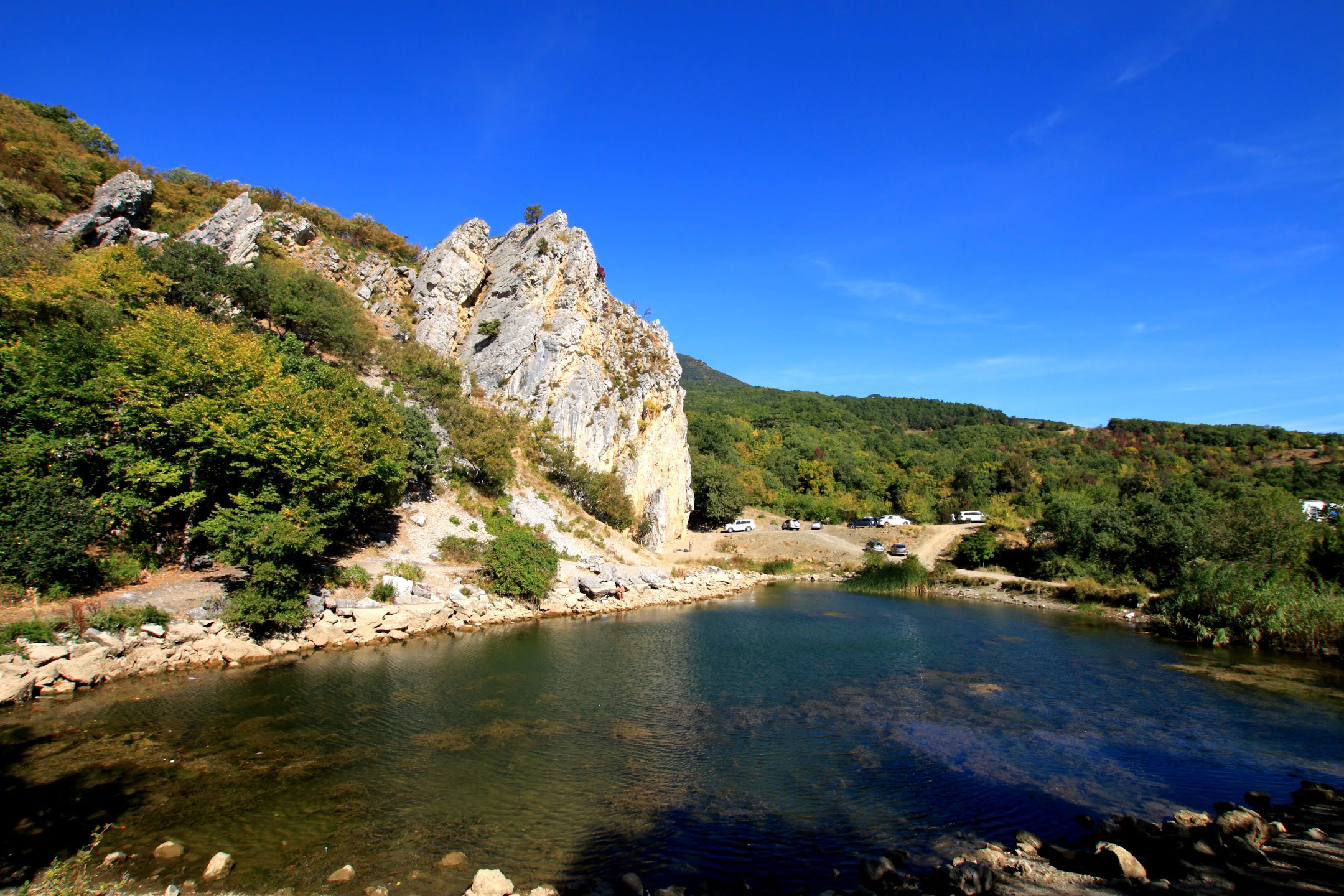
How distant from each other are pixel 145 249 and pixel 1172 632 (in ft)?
175

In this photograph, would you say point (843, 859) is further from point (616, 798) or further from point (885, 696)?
point (885, 696)

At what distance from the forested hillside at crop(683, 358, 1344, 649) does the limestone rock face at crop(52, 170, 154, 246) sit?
4641 centimetres

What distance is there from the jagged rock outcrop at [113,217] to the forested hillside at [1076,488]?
46.2m

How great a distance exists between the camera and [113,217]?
1267 inches

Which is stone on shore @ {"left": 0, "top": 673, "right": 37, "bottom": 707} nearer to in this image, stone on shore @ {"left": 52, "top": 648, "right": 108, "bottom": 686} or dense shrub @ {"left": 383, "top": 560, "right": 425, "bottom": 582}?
stone on shore @ {"left": 52, "top": 648, "right": 108, "bottom": 686}

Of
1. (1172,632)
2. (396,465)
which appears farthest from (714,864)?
(1172,632)

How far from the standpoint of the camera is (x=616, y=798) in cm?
1029

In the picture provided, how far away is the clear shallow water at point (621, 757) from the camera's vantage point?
28.1 ft

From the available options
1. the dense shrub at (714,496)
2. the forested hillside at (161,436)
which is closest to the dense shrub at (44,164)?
the forested hillside at (161,436)

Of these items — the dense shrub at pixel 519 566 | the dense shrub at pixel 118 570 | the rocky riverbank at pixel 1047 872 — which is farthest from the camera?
the dense shrub at pixel 519 566

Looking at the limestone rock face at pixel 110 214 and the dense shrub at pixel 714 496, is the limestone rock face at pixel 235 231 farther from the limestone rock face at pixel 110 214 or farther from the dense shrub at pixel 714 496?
the dense shrub at pixel 714 496

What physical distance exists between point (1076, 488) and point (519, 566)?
6864 centimetres

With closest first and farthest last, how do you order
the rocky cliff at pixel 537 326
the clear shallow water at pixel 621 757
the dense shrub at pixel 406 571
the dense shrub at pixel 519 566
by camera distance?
the clear shallow water at pixel 621 757 < the dense shrub at pixel 406 571 < the dense shrub at pixel 519 566 < the rocky cliff at pixel 537 326

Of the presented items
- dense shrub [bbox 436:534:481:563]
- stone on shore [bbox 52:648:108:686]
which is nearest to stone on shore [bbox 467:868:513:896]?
stone on shore [bbox 52:648:108:686]
